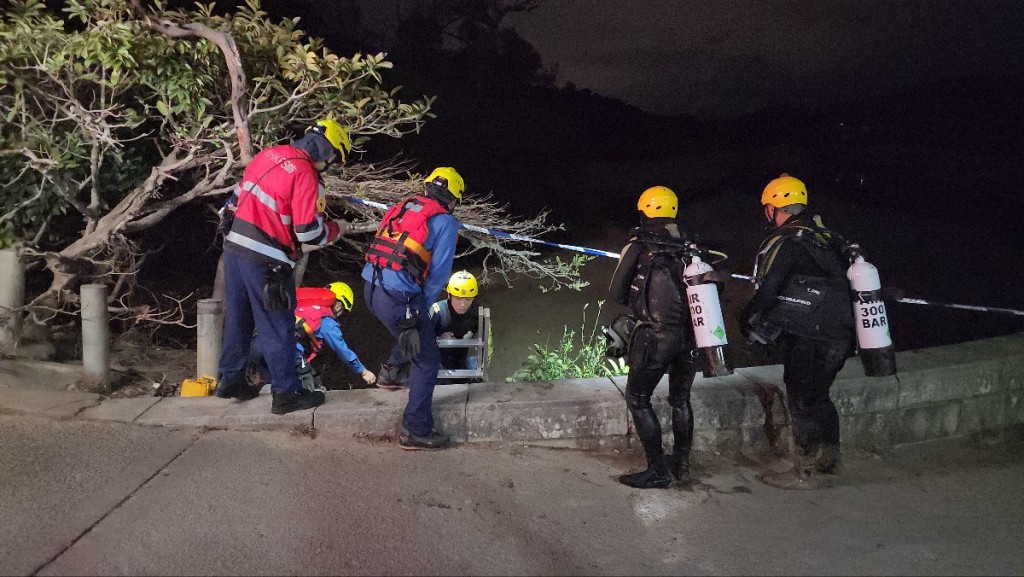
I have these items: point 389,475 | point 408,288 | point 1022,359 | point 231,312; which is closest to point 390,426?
point 389,475

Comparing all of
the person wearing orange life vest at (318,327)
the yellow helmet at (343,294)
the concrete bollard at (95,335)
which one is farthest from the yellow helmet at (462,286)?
the concrete bollard at (95,335)

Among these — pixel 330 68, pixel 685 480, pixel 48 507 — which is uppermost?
pixel 330 68

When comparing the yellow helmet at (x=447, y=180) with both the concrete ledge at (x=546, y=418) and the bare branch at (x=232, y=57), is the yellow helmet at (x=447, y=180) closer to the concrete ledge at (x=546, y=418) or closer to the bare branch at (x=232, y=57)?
the concrete ledge at (x=546, y=418)

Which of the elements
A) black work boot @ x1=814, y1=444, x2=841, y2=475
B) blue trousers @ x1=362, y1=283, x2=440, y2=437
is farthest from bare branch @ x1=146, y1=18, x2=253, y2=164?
black work boot @ x1=814, y1=444, x2=841, y2=475

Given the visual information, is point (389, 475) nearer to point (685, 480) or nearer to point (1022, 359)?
point (685, 480)

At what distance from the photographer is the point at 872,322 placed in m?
4.08

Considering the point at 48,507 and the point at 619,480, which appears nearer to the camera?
the point at 48,507

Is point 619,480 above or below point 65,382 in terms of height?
below

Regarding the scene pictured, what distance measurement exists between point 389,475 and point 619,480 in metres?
1.36

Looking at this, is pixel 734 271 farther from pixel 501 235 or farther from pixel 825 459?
pixel 825 459

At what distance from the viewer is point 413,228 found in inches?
163

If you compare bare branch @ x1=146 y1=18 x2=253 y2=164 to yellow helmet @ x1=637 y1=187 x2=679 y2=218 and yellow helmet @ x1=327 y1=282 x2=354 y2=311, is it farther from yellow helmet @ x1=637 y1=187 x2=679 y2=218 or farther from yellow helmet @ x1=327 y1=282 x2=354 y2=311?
yellow helmet @ x1=637 y1=187 x2=679 y2=218

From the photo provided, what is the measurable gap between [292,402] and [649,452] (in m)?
2.28

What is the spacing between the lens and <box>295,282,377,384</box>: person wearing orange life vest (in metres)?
5.60
